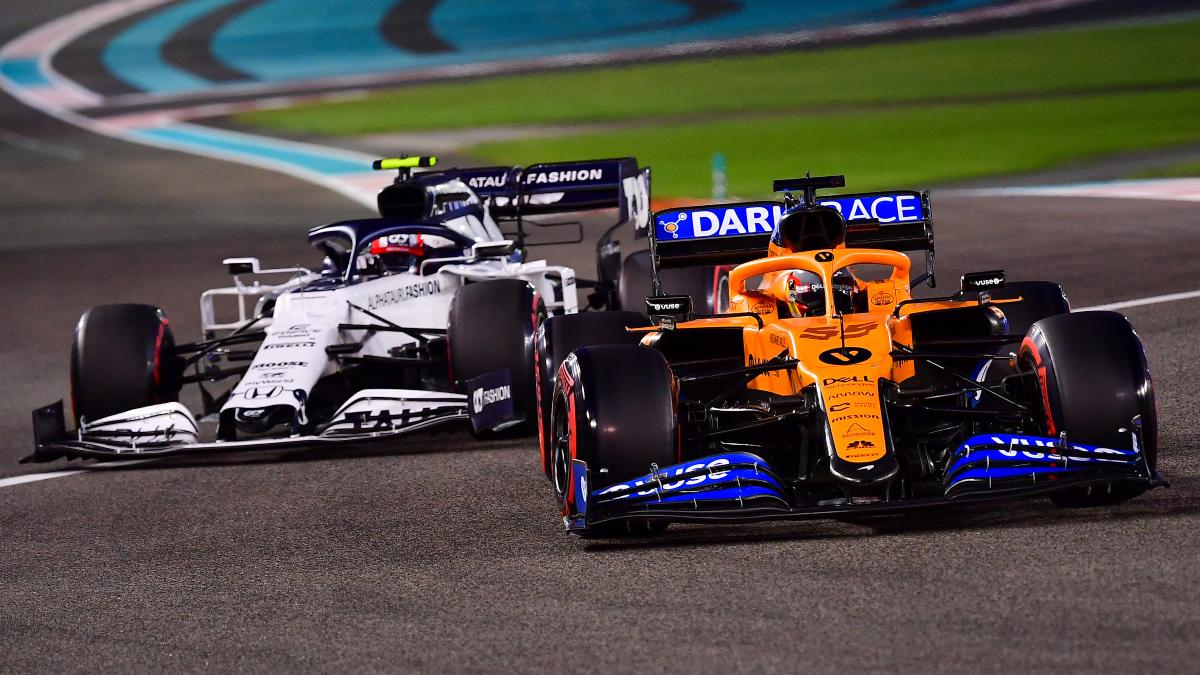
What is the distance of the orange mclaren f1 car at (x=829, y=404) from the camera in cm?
757

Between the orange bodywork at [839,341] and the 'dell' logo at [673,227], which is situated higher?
the 'dell' logo at [673,227]

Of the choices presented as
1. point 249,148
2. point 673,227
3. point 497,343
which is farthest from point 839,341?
point 249,148

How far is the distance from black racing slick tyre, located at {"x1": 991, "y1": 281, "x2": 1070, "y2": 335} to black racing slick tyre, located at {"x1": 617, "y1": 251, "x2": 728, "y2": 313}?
2424 millimetres

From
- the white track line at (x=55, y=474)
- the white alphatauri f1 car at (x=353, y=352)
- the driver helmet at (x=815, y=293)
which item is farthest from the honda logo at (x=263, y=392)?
the driver helmet at (x=815, y=293)

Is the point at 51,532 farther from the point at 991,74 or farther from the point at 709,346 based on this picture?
the point at 991,74

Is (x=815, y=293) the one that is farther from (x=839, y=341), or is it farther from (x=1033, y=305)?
(x=1033, y=305)

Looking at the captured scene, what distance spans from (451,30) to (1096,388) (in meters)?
41.3

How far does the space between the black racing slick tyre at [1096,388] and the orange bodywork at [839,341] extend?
2.42ft


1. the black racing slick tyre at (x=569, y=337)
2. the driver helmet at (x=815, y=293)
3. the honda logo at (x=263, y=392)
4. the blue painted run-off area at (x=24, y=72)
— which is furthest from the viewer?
the blue painted run-off area at (x=24, y=72)

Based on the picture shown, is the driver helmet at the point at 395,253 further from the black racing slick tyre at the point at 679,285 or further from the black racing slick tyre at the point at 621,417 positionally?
the black racing slick tyre at the point at 621,417

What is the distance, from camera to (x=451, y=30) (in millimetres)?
47844

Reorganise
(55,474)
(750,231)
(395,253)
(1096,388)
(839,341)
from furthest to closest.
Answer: (395,253), (55,474), (750,231), (839,341), (1096,388)

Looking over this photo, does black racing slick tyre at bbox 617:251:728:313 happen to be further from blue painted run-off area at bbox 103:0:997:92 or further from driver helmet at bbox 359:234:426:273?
blue painted run-off area at bbox 103:0:997:92

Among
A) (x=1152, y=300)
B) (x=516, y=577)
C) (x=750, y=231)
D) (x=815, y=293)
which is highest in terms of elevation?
(x=750, y=231)
